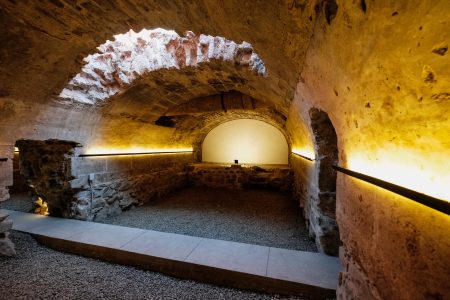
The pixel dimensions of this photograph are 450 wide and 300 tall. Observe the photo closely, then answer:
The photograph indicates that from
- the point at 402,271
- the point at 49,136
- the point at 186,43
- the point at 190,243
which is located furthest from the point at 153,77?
the point at 402,271

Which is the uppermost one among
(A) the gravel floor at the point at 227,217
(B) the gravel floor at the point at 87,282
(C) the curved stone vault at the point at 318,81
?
(C) the curved stone vault at the point at 318,81

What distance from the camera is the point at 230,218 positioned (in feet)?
16.1

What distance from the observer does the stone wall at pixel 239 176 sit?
7.55m

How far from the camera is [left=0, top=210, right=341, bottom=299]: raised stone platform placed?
99.1 inches

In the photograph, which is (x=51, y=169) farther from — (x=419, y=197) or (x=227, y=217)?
(x=419, y=197)

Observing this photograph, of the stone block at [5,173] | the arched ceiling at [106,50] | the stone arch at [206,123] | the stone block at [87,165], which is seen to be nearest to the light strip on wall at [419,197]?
the arched ceiling at [106,50]

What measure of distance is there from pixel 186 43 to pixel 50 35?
176cm

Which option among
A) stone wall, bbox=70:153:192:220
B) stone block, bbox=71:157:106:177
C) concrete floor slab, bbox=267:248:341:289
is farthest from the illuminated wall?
concrete floor slab, bbox=267:248:341:289

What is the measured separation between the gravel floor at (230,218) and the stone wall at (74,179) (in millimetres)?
441

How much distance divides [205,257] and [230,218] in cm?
202

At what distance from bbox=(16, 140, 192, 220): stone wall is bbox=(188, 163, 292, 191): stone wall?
10.1ft

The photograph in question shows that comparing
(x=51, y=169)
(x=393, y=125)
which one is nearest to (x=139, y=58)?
(x=51, y=169)

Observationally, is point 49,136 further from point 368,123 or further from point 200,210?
point 368,123

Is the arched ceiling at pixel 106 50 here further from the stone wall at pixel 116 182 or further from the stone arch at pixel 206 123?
the stone arch at pixel 206 123
